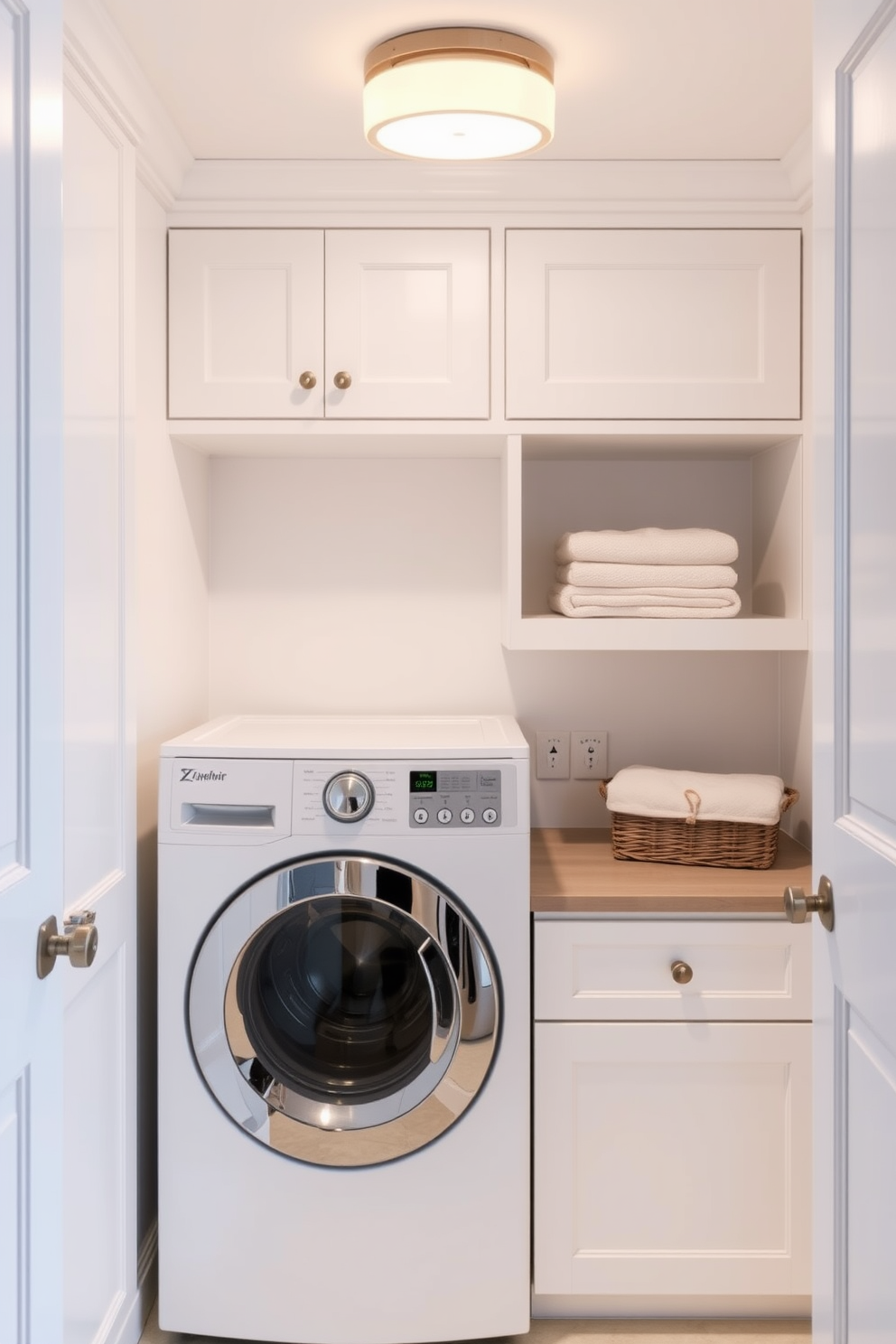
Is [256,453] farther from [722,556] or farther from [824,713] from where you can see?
[824,713]

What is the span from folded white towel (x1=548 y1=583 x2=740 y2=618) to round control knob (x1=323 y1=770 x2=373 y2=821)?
594mm

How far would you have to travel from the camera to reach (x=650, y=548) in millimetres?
2199

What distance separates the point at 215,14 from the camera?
163cm

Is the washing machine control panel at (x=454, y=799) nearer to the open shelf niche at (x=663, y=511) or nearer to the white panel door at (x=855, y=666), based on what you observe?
the open shelf niche at (x=663, y=511)

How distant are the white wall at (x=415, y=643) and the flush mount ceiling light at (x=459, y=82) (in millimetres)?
913

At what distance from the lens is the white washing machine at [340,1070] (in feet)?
6.31

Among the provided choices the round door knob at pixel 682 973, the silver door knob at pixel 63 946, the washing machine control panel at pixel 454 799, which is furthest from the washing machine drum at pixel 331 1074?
the silver door knob at pixel 63 946

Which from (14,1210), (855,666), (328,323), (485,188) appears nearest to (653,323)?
(485,188)

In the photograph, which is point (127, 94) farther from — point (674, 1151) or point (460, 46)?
point (674, 1151)

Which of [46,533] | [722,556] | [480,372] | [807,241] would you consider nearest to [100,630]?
[46,533]

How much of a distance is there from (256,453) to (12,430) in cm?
150

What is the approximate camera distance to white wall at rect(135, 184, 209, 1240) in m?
2.01

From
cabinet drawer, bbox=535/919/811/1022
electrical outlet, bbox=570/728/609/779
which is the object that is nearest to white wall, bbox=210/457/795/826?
electrical outlet, bbox=570/728/609/779

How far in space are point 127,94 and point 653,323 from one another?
1.06 m
